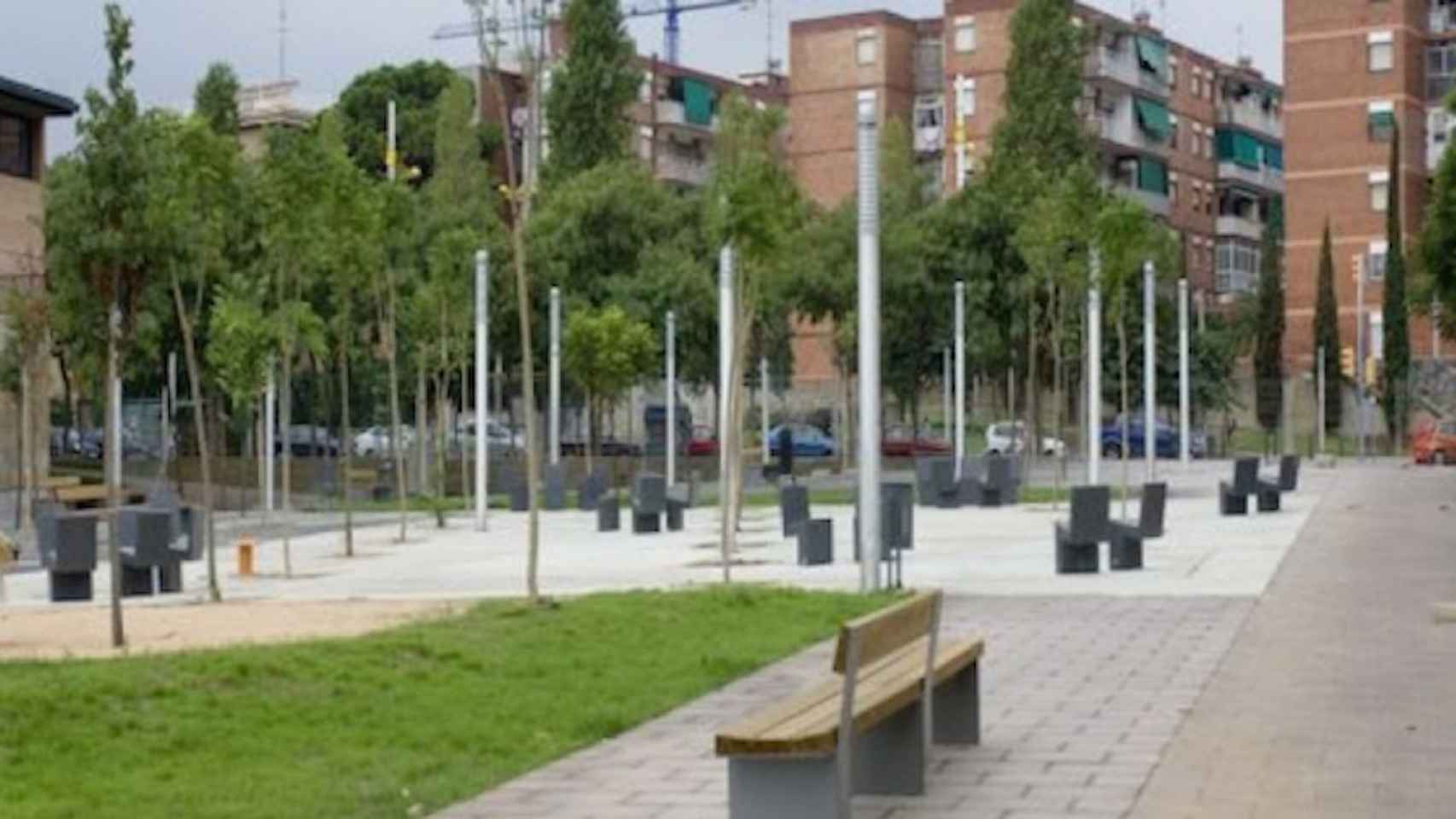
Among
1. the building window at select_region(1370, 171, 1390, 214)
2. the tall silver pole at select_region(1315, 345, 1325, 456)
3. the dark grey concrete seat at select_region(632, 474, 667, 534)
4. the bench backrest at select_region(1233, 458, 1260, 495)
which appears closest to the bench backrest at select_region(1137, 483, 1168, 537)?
the bench backrest at select_region(1233, 458, 1260, 495)

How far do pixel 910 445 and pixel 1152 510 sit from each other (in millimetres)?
43133

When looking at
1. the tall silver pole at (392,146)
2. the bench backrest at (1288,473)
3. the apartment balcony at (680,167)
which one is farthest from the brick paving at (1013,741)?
the apartment balcony at (680,167)

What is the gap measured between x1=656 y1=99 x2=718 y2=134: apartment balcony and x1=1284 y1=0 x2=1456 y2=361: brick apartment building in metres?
24.0

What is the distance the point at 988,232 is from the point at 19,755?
5290 centimetres

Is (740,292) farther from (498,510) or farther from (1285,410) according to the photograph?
(1285,410)

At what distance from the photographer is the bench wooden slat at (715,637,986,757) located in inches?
293

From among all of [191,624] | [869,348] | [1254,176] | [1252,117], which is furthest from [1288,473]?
[1252,117]

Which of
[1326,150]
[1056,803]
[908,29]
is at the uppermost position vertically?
[908,29]

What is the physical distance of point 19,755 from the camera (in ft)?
31.3

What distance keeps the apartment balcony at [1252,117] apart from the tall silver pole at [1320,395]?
2551 cm

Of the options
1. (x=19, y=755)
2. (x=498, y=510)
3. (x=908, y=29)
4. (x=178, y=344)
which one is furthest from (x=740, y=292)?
(x=908, y=29)

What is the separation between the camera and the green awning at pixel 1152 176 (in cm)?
9312

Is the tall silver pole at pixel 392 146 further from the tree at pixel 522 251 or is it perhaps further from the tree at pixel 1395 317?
the tree at pixel 522 251

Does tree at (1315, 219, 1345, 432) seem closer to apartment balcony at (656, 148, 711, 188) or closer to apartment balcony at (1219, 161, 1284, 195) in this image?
apartment balcony at (1219, 161, 1284, 195)
